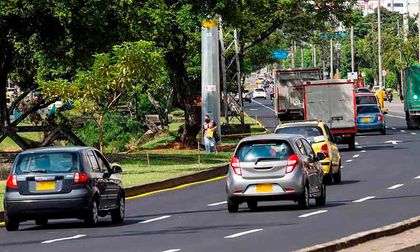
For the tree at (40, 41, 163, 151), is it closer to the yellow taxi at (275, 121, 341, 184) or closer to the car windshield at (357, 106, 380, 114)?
the yellow taxi at (275, 121, 341, 184)

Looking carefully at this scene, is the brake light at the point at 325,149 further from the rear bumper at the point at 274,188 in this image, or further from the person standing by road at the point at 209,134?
the person standing by road at the point at 209,134

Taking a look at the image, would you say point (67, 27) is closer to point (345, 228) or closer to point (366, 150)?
point (366, 150)

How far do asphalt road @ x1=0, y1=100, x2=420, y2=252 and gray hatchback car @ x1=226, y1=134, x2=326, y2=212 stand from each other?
40cm

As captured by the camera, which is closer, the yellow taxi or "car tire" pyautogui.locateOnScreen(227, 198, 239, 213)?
"car tire" pyautogui.locateOnScreen(227, 198, 239, 213)

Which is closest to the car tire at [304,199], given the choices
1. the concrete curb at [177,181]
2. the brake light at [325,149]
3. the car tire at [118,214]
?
the car tire at [118,214]

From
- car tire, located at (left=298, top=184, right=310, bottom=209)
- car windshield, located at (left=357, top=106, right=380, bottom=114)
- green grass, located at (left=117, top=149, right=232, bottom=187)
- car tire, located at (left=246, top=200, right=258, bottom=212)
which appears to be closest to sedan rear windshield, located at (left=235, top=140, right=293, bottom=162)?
car tire, located at (left=298, top=184, right=310, bottom=209)

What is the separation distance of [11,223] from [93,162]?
6.30 feet

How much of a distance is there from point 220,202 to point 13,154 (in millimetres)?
19568

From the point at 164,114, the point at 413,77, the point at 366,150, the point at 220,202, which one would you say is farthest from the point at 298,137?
the point at 164,114

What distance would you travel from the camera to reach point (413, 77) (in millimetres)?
70500

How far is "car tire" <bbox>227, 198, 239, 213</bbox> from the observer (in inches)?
1010

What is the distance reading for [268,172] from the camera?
2531 cm

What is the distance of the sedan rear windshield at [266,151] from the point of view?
2539 cm

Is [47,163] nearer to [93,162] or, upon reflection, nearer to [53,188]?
[53,188]
